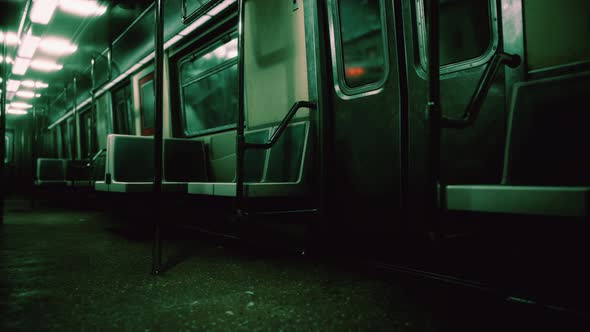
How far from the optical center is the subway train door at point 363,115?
2.52 meters

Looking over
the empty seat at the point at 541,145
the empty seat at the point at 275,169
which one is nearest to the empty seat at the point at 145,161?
the empty seat at the point at 275,169

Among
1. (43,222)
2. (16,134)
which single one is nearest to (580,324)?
(43,222)

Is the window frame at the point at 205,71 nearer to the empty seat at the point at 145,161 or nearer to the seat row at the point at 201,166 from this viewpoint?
the seat row at the point at 201,166

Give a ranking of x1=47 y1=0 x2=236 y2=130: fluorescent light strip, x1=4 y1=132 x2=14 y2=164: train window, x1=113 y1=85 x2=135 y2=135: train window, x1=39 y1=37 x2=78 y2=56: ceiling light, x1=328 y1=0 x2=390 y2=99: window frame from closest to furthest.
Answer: x1=328 y1=0 x2=390 y2=99: window frame → x1=47 y1=0 x2=236 y2=130: fluorescent light strip → x1=39 y1=37 x2=78 y2=56: ceiling light → x1=113 y1=85 x2=135 y2=135: train window → x1=4 y1=132 x2=14 y2=164: train window

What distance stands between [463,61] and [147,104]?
511cm

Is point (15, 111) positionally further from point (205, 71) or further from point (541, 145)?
point (541, 145)

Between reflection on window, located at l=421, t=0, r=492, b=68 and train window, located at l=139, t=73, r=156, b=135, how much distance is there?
4.75 meters

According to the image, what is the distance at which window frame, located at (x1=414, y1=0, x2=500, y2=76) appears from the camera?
1992 millimetres

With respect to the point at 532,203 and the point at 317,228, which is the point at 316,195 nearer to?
the point at 317,228

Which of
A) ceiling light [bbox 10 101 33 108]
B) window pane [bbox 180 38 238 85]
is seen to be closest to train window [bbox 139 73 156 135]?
window pane [bbox 180 38 238 85]

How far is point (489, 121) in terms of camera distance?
2.04 metres

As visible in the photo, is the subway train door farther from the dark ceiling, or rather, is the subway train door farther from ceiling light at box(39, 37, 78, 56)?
ceiling light at box(39, 37, 78, 56)

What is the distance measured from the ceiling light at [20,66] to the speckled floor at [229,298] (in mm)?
5635

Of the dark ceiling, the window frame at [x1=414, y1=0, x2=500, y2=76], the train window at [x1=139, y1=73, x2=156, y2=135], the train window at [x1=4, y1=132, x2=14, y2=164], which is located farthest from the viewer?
the train window at [x1=4, y1=132, x2=14, y2=164]
